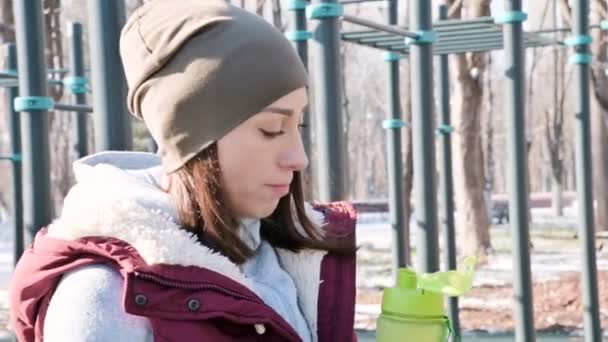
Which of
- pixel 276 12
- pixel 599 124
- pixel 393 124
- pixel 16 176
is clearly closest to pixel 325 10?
pixel 393 124

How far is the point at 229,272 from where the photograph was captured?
122 cm

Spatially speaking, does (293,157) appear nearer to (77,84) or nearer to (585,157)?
(585,157)

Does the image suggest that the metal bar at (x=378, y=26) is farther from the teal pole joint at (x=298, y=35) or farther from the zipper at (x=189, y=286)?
the zipper at (x=189, y=286)

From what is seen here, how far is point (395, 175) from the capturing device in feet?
20.5

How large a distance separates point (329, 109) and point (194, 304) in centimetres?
238

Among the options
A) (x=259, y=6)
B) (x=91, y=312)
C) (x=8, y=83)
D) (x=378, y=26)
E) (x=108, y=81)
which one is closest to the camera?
(x=91, y=312)

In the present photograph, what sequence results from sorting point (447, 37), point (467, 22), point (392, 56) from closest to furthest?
point (467, 22) → point (447, 37) → point (392, 56)

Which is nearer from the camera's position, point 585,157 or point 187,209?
point 187,209

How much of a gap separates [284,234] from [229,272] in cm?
18

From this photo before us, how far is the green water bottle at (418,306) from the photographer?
1.44 meters

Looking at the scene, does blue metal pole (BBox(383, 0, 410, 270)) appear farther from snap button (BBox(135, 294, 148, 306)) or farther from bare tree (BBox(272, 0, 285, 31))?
bare tree (BBox(272, 0, 285, 31))

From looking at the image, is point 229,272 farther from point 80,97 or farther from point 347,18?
point 80,97

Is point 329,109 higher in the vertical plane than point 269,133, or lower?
higher

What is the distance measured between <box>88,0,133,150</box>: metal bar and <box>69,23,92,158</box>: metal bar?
3.96m
